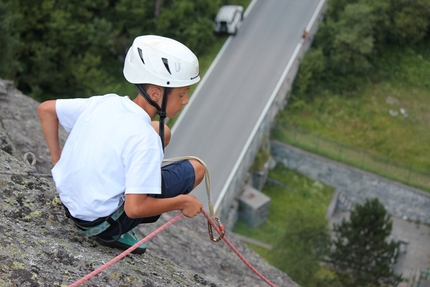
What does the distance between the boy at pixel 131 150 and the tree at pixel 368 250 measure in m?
13.2

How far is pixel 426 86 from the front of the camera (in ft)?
88.6

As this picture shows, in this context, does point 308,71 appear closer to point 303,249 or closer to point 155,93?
point 303,249

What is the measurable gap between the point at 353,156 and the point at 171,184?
67.2ft

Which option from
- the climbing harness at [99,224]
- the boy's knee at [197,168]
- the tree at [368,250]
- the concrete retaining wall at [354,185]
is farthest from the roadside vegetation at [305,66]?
the climbing harness at [99,224]

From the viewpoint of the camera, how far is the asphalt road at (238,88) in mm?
22719

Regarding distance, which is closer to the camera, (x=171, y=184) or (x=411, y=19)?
(x=171, y=184)

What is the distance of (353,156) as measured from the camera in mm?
24172

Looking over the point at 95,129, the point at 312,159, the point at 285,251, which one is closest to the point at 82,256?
the point at 95,129

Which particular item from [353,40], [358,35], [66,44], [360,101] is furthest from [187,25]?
[360,101]

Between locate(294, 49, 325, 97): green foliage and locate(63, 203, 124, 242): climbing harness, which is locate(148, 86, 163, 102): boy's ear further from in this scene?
locate(294, 49, 325, 97): green foliage

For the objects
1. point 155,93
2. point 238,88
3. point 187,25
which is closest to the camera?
point 155,93

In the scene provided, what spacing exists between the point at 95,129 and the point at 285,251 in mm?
13890

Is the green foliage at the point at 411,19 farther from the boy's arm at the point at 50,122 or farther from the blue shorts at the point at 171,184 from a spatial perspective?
the boy's arm at the point at 50,122

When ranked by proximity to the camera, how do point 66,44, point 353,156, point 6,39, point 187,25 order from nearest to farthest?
point 6,39, point 66,44, point 353,156, point 187,25
